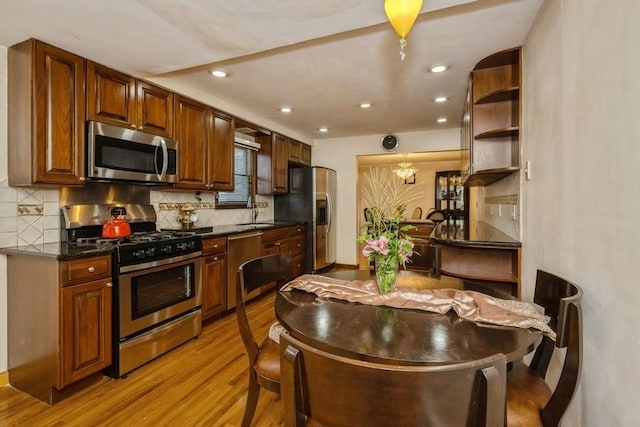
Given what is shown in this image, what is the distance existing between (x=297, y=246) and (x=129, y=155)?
275cm

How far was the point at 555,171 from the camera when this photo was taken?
1.64 m

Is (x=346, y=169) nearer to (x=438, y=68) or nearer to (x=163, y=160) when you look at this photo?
(x=438, y=68)

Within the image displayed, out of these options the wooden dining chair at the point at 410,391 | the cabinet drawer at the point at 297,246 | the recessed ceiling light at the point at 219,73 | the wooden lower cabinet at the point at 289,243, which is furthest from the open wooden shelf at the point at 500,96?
the cabinet drawer at the point at 297,246

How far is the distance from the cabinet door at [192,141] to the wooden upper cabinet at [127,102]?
122 mm

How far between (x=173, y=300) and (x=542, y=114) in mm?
2915

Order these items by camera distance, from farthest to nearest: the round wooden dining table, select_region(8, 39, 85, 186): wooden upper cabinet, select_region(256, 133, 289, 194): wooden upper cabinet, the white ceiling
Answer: select_region(256, 133, 289, 194): wooden upper cabinet < select_region(8, 39, 85, 186): wooden upper cabinet < the white ceiling < the round wooden dining table

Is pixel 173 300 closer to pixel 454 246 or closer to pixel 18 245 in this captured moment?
pixel 18 245

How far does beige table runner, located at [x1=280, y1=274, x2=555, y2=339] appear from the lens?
1165 mm

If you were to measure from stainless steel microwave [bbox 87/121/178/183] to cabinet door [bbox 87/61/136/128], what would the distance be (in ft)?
0.28

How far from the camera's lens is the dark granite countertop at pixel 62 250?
1.91 metres

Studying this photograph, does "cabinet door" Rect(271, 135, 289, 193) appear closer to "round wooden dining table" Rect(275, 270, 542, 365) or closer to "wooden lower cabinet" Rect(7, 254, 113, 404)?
"wooden lower cabinet" Rect(7, 254, 113, 404)

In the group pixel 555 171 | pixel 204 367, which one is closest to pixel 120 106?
pixel 204 367

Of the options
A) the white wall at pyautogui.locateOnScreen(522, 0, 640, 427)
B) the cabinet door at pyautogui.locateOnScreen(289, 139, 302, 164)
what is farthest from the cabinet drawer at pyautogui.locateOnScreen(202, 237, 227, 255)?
the white wall at pyautogui.locateOnScreen(522, 0, 640, 427)

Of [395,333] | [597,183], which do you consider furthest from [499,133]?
[395,333]
